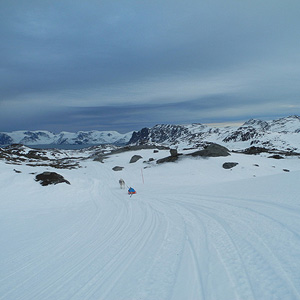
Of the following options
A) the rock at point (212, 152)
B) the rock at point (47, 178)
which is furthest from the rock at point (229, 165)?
the rock at point (47, 178)

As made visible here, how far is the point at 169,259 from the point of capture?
492cm

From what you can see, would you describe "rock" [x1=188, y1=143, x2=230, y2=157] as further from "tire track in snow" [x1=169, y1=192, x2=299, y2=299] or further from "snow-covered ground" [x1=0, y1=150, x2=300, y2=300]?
"tire track in snow" [x1=169, y1=192, x2=299, y2=299]

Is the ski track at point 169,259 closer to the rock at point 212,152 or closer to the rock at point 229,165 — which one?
the rock at point 229,165

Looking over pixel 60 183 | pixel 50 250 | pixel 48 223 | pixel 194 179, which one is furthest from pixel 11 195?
pixel 194 179

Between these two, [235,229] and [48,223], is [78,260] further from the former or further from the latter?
[235,229]

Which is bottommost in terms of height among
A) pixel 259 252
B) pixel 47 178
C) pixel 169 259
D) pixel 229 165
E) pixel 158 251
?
pixel 229 165

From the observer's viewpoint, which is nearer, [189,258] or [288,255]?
[288,255]

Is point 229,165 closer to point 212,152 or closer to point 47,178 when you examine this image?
point 212,152

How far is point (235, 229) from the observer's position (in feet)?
20.5

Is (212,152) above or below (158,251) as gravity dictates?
below

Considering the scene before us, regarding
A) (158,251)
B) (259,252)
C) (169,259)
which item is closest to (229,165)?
(259,252)

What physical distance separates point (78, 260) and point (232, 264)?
458 cm

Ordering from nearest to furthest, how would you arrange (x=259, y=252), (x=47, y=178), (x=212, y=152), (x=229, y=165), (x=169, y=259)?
(x=259, y=252) → (x=169, y=259) → (x=47, y=178) → (x=229, y=165) → (x=212, y=152)

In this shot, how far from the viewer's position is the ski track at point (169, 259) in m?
3.71
